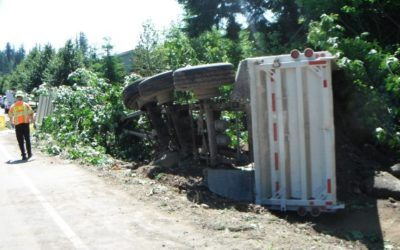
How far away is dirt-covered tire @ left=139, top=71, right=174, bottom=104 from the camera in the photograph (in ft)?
30.5

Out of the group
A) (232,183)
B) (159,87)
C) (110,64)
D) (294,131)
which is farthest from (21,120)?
(110,64)

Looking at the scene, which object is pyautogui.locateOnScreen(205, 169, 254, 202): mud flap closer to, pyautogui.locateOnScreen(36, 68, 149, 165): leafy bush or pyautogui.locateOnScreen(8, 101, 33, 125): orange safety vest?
pyautogui.locateOnScreen(36, 68, 149, 165): leafy bush

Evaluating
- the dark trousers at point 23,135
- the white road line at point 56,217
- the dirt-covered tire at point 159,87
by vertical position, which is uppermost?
the dirt-covered tire at point 159,87

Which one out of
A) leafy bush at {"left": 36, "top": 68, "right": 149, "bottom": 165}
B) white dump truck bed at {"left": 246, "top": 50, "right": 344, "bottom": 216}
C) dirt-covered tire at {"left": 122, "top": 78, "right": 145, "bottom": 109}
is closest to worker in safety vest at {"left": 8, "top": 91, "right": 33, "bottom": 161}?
leafy bush at {"left": 36, "top": 68, "right": 149, "bottom": 165}

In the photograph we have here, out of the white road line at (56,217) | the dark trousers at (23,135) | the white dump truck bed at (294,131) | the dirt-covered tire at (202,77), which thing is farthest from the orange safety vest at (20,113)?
the white dump truck bed at (294,131)

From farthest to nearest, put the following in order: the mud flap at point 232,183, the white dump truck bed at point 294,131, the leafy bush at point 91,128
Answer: the leafy bush at point 91,128
the mud flap at point 232,183
the white dump truck bed at point 294,131

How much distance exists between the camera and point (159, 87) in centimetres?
934

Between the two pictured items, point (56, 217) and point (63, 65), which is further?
point (63, 65)

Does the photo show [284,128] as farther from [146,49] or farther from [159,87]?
[146,49]

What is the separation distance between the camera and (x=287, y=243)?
5.54 metres

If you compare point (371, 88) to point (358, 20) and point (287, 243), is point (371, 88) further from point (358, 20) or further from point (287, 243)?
point (287, 243)

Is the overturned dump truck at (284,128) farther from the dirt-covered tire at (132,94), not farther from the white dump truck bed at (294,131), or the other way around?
the dirt-covered tire at (132,94)

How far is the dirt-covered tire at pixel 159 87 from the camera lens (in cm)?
929

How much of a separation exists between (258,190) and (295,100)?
1.31 m
